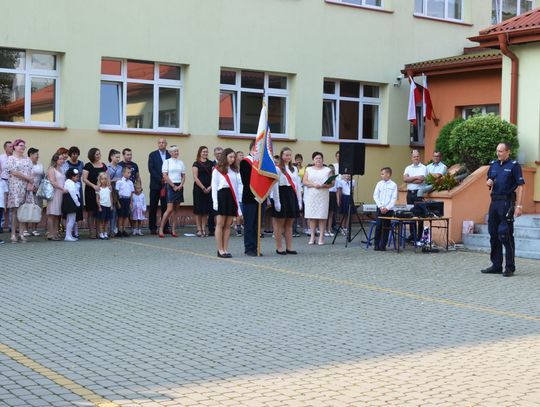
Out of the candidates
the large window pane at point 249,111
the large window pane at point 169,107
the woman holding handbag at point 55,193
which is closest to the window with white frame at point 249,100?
the large window pane at point 249,111

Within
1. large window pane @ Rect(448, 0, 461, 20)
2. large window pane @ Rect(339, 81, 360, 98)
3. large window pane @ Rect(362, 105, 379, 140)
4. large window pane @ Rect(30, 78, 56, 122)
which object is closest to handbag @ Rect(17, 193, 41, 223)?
large window pane @ Rect(30, 78, 56, 122)

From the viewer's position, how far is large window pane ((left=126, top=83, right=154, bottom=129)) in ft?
74.8

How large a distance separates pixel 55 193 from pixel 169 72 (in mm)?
5632

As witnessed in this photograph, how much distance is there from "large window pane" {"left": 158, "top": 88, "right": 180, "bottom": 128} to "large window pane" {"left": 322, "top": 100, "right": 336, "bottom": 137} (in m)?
4.49

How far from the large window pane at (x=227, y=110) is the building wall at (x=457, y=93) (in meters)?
5.52

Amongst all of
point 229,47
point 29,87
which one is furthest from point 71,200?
point 229,47

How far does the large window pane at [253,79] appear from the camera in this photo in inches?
971

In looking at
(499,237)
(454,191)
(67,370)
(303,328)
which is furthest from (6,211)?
(67,370)

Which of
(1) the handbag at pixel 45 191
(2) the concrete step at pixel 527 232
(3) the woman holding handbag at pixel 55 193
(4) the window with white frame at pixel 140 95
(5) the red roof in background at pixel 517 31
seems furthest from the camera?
(4) the window with white frame at pixel 140 95

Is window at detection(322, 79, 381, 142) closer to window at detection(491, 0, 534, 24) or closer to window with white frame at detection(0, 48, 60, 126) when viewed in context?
window at detection(491, 0, 534, 24)

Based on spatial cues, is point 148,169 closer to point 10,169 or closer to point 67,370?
point 10,169

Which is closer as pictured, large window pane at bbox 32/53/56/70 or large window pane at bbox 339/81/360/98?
large window pane at bbox 32/53/56/70

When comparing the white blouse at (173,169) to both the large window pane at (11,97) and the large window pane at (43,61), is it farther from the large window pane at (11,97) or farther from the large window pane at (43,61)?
the large window pane at (43,61)

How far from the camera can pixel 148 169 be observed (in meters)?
21.9
